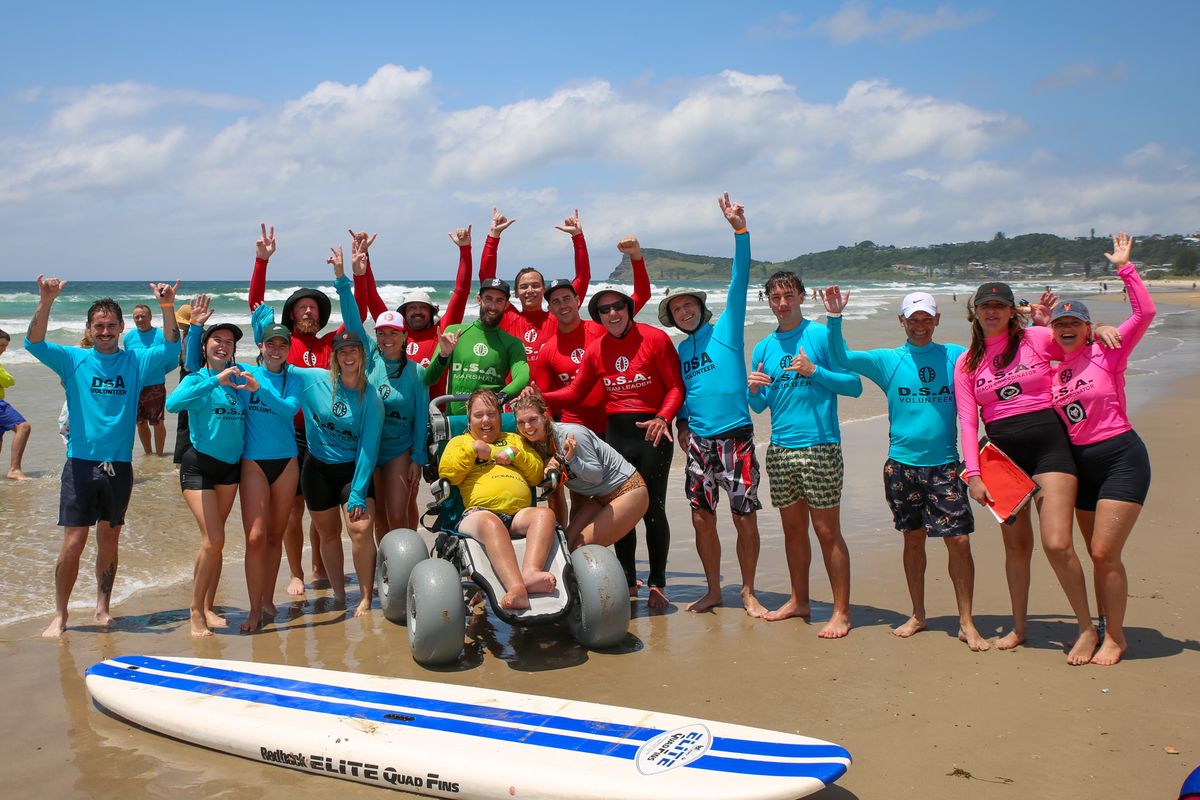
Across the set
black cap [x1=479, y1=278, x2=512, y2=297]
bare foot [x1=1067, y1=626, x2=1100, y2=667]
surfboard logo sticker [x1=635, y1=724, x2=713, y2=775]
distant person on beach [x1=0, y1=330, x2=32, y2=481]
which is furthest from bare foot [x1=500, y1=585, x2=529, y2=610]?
distant person on beach [x1=0, y1=330, x2=32, y2=481]

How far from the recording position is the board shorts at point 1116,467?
16.4 feet

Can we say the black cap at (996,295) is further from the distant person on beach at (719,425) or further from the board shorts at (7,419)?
the board shorts at (7,419)

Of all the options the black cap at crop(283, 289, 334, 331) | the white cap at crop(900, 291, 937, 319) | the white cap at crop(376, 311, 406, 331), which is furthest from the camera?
the black cap at crop(283, 289, 334, 331)

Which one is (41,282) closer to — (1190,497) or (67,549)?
(67,549)

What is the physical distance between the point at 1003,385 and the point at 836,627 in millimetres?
1698

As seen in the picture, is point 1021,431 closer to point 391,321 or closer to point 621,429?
point 621,429

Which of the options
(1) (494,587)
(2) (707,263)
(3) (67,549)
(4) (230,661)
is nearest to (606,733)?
(1) (494,587)

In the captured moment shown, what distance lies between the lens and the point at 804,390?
5.84 metres

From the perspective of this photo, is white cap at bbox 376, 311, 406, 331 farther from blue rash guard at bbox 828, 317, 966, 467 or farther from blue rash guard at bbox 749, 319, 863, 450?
blue rash guard at bbox 828, 317, 966, 467

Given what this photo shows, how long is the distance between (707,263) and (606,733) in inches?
4964

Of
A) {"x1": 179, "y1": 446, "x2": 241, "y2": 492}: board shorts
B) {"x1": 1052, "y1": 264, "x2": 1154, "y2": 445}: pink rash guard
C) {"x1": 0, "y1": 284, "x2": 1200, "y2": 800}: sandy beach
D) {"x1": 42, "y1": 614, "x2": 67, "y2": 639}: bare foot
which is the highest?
{"x1": 1052, "y1": 264, "x2": 1154, "y2": 445}: pink rash guard

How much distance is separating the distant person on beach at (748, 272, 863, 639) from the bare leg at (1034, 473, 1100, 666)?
3.71ft

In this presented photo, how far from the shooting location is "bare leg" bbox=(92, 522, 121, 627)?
20.3 ft

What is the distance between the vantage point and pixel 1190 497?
859 cm
